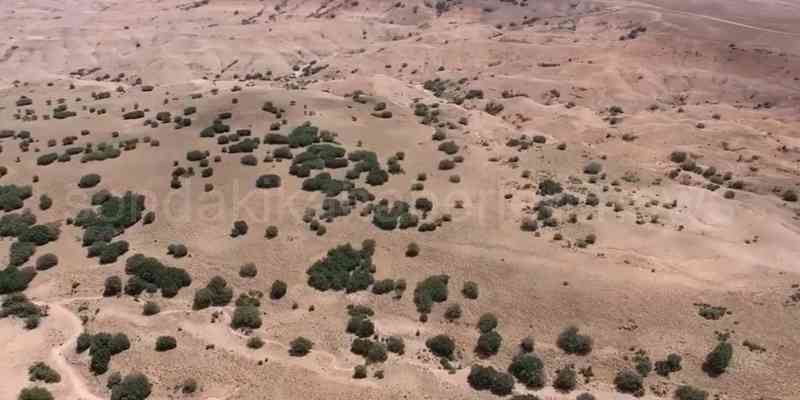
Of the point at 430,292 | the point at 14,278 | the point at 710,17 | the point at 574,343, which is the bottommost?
the point at 14,278

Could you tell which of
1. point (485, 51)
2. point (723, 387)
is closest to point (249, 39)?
point (485, 51)

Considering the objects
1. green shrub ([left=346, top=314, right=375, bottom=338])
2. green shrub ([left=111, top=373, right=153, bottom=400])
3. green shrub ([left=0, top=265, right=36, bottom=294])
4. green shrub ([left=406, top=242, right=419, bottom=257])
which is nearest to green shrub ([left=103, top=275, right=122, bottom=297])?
green shrub ([left=0, top=265, right=36, bottom=294])

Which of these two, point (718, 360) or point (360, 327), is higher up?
point (718, 360)

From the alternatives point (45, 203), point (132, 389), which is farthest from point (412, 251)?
point (45, 203)

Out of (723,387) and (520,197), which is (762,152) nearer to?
(520,197)

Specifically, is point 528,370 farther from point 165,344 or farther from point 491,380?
point 165,344

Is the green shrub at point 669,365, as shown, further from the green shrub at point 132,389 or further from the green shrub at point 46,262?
the green shrub at point 46,262

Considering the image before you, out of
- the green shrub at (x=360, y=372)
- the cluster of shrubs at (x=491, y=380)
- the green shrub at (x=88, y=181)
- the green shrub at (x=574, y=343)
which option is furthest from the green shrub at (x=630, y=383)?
the green shrub at (x=88, y=181)

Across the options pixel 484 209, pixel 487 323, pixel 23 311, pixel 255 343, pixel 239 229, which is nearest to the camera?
pixel 255 343
